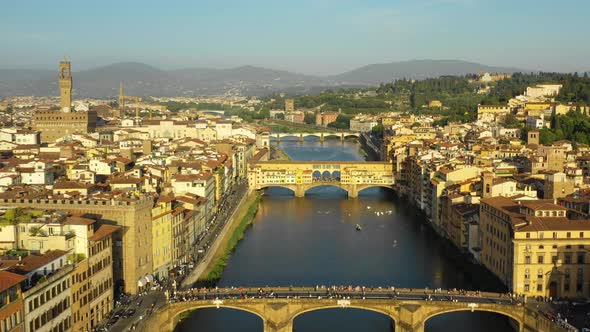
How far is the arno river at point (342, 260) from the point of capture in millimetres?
20141

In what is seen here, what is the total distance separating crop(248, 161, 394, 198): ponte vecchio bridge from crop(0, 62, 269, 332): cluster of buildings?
5.53ft

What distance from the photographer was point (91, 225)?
1811 centimetres

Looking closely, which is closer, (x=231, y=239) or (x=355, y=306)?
(x=355, y=306)

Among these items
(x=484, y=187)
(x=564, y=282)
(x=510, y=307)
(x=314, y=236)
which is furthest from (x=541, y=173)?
(x=510, y=307)

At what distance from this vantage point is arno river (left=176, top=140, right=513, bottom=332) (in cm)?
A: 2014

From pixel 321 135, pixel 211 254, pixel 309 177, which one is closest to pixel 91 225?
pixel 211 254

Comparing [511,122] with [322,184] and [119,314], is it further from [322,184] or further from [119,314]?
[119,314]

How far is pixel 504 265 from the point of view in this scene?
71.2 ft

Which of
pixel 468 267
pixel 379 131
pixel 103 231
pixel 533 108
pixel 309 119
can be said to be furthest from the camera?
pixel 309 119

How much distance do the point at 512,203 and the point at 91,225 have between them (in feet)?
39.9

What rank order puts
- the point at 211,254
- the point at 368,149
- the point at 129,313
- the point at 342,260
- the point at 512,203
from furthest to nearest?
the point at 368,149 → the point at 342,260 → the point at 211,254 → the point at 512,203 → the point at 129,313

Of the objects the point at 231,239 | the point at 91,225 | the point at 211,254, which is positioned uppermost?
the point at 91,225

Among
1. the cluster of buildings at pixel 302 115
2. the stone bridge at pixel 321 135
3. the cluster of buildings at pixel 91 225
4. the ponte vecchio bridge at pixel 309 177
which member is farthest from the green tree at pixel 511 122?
the cluster of buildings at pixel 302 115

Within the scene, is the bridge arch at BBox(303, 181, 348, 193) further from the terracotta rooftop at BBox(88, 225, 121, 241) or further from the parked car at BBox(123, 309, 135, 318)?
the parked car at BBox(123, 309, 135, 318)
